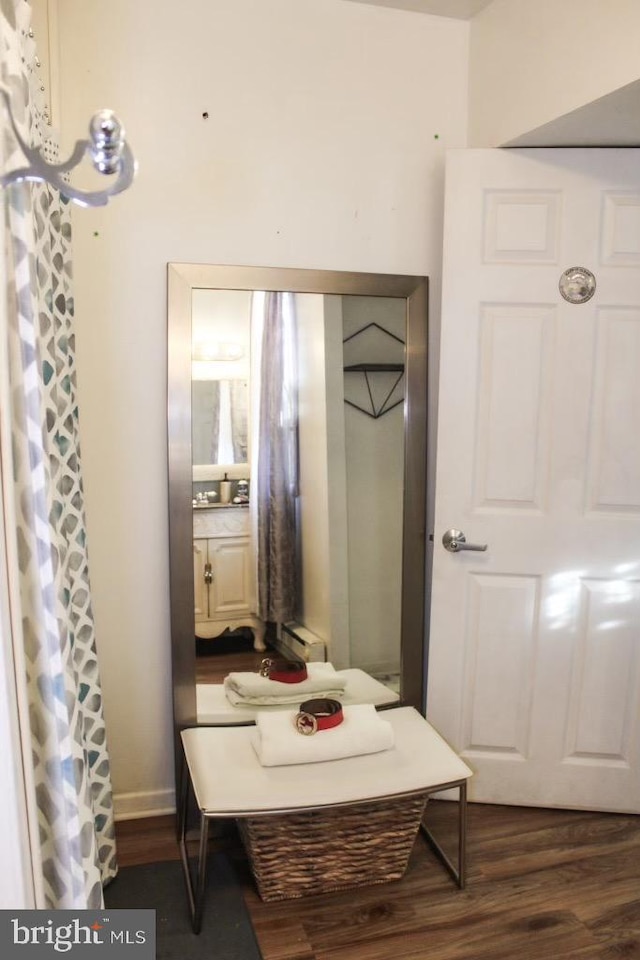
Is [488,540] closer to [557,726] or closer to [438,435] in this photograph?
[438,435]

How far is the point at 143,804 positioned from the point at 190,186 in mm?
1897

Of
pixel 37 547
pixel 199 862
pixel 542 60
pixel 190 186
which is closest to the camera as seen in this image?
pixel 37 547

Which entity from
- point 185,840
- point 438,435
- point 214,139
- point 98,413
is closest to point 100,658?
point 185,840

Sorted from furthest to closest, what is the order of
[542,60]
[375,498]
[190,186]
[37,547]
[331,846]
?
[375,498]
[190,186]
[542,60]
[331,846]
[37,547]

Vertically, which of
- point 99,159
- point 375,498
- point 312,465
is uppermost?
point 99,159

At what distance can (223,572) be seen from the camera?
226 centimetres

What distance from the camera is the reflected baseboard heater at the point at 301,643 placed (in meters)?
2.31

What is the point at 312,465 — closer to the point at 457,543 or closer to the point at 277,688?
the point at 457,543

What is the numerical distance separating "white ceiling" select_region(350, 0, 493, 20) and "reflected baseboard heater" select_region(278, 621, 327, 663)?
→ 6.33 ft

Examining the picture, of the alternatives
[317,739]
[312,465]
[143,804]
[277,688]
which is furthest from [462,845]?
[312,465]

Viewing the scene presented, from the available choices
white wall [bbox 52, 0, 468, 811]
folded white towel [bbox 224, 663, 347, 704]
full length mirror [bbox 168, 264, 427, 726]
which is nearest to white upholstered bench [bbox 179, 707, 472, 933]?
folded white towel [bbox 224, 663, 347, 704]

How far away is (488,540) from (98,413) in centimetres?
125

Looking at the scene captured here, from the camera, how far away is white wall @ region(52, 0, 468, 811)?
2141mm

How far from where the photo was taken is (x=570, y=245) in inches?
87.8
